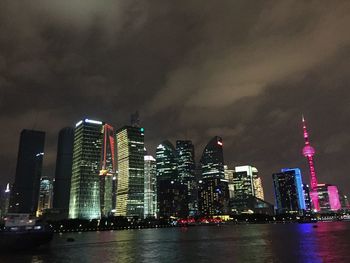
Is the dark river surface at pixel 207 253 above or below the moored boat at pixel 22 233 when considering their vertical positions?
below

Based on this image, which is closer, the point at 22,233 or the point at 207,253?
the point at 207,253

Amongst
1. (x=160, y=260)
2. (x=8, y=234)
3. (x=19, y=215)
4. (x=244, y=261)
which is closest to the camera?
(x=244, y=261)

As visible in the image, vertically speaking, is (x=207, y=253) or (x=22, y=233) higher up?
(x=22, y=233)

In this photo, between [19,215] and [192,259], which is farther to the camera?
[19,215]

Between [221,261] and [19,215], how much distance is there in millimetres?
76688

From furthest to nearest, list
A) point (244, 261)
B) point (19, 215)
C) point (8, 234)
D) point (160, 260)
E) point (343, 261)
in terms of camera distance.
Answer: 1. point (19, 215)
2. point (8, 234)
3. point (160, 260)
4. point (244, 261)
5. point (343, 261)

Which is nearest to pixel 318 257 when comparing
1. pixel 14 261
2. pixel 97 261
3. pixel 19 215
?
pixel 97 261

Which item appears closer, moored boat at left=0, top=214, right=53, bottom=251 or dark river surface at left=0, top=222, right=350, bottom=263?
dark river surface at left=0, top=222, right=350, bottom=263

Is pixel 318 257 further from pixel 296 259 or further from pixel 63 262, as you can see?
pixel 63 262

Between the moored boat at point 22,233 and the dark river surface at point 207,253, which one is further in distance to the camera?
the moored boat at point 22,233

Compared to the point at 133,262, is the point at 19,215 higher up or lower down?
higher up

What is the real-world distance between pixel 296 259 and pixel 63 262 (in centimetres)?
4463

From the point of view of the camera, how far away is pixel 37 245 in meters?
108

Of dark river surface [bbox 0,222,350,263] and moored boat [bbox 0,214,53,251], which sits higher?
moored boat [bbox 0,214,53,251]
